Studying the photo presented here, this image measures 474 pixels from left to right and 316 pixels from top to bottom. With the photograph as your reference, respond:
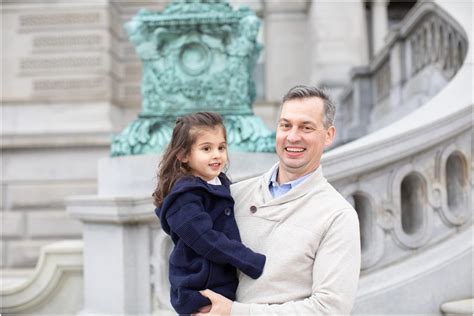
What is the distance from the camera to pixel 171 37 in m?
4.92

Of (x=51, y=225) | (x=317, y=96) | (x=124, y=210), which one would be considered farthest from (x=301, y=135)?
(x=51, y=225)

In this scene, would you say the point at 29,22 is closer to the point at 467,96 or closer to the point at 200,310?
the point at 467,96

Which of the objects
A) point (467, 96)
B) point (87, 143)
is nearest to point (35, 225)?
point (87, 143)

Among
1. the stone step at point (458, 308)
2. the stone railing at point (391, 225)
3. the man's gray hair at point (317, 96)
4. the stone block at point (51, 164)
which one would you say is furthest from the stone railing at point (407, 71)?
the man's gray hair at point (317, 96)

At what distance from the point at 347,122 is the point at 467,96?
22.9ft

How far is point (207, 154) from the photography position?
203cm

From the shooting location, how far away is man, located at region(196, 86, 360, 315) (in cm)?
180

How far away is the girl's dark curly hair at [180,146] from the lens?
6.68 feet

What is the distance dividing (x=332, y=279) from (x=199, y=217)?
1.53 ft

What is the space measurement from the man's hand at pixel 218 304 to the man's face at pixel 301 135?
18.0 inches

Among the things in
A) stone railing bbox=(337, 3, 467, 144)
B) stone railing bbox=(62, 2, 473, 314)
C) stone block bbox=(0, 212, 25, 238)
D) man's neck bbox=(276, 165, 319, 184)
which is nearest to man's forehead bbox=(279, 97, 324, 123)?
man's neck bbox=(276, 165, 319, 184)

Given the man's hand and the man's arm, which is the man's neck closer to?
the man's arm

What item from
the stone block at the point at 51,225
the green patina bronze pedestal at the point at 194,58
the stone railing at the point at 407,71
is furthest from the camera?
the stone block at the point at 51,225

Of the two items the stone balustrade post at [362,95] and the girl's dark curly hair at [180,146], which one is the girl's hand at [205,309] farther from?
the stone balustrade post at [362,95]
